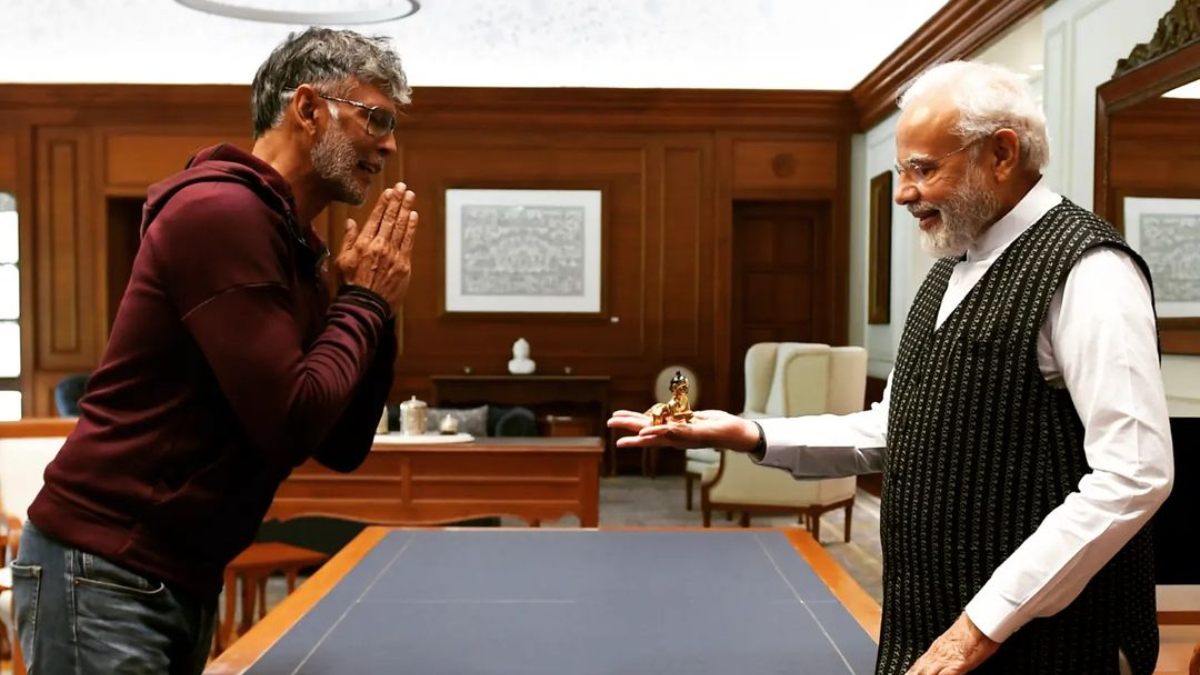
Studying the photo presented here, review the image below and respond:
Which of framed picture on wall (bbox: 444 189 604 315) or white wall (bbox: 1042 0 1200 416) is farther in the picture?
framed picture on wall (bbox: 444 189 604 315)

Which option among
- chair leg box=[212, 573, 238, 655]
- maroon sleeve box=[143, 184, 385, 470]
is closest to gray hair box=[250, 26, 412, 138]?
maroon sleeve box=[143, 184, 385, 470]

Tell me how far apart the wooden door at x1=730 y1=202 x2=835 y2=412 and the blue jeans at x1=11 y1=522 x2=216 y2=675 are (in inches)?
287

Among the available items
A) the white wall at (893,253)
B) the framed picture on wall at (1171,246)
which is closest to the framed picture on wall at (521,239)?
the white wall at (893,253)

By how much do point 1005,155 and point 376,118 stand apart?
847mm

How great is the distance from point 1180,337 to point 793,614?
2.52 meters

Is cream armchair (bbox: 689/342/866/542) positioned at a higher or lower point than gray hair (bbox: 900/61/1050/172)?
lower

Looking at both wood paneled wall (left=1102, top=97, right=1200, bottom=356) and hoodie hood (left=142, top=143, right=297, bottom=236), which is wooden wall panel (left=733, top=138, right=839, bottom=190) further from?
hoodie hood (left=142, top=143, right=297, bottom=236)

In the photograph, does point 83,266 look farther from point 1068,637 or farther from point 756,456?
point 1068,637

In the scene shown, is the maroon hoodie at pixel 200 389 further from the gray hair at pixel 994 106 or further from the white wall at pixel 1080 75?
the white wall at pixel 1080 75

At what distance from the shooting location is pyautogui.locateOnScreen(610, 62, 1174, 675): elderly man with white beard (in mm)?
1123

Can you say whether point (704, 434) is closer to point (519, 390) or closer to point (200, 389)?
point (200, 389)

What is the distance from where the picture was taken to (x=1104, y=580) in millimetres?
1226

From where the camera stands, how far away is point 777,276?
8.48 m

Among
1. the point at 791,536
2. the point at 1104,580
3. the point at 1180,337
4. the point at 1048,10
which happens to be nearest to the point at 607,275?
the point at 1048,10
